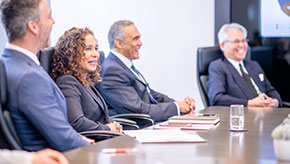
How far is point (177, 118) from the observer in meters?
3.13

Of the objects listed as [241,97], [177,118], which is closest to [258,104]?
[241,97]

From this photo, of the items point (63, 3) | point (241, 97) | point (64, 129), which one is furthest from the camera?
point (63, 3)

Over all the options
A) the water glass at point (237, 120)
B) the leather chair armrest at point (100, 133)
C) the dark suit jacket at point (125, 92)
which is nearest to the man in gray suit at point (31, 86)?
the leather chair armrest at point (100, 133)

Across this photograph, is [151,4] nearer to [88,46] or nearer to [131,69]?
[131,69]

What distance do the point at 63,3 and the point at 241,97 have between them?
2.47 m

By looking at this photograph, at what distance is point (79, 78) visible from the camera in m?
3.24

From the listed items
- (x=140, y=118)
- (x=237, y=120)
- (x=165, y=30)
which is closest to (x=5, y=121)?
(x=237, y=120)

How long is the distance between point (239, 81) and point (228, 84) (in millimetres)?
116

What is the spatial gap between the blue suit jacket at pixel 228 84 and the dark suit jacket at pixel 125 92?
2.37ft

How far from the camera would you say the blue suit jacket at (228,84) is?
479 centimetres

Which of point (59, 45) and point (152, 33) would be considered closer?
point (59, 45)

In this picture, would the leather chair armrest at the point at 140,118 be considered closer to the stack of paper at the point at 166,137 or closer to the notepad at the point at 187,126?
the notepad at the point at 187,126

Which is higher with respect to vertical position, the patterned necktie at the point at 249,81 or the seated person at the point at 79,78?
the seated person at the point at 79,78

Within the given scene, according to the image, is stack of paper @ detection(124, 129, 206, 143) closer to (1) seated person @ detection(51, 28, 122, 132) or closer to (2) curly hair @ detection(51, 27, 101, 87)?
(1) seated person @ detection(51, 28, 122, 132)
